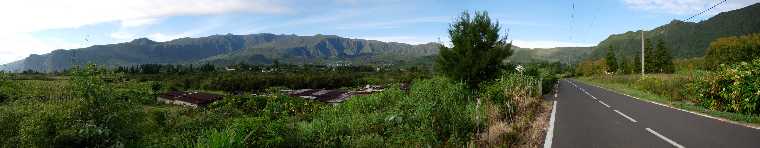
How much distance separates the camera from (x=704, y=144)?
34.5 ft

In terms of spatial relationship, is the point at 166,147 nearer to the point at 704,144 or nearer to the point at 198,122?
the point at 198,122

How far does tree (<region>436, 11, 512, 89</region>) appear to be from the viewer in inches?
953

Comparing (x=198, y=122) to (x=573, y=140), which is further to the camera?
(x=198, y=122)

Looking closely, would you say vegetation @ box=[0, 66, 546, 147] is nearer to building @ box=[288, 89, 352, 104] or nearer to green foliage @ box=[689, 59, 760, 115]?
green foliage @ box=[689, 59, 760, 115]

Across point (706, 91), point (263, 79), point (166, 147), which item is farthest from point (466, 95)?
point (263, 79)

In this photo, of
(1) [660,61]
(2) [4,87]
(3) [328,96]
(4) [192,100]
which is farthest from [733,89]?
(1) [660,61]

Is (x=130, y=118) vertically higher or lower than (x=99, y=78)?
lower

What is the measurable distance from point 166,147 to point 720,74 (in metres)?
Answer: 18.4

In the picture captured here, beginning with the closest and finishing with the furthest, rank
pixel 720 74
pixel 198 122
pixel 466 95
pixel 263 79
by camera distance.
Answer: pixel 198 122
pixel 720 74
pixel 466 95
pixel 263 79

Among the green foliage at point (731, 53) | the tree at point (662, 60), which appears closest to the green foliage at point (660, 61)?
the tree at point (662, 60)

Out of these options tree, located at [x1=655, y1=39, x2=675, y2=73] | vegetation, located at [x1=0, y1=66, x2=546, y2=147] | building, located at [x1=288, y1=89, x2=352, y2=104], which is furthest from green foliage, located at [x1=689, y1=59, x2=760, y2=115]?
tree, located at [x1=655, y1=39, x2=675, y2=73]

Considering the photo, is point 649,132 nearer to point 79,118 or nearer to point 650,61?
point 79,118

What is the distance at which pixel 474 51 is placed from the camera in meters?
24.4

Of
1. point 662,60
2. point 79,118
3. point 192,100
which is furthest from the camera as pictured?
point 662,60
